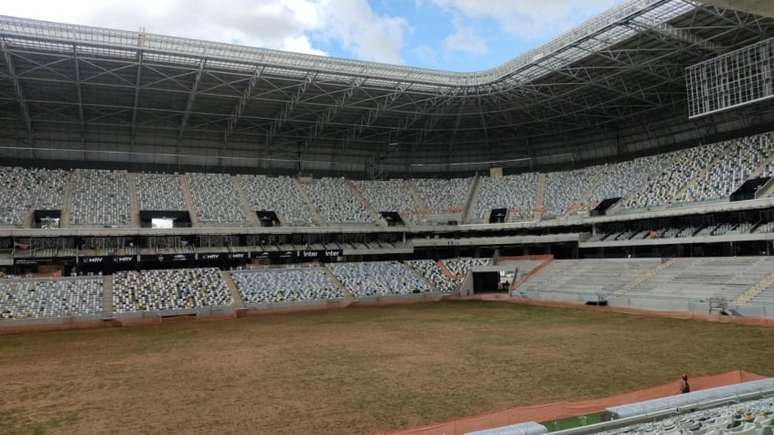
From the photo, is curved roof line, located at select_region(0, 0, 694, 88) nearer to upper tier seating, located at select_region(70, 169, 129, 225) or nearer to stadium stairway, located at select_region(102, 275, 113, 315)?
upper tier seating, located at select_region(70, 169, 129, 225)

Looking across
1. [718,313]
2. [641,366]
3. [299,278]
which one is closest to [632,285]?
[718,313]

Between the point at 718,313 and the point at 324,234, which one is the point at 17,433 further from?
the point at 324,234

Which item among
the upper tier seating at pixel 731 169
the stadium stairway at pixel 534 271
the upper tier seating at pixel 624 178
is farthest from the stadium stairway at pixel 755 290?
the stadium stairway at pixel 534 271

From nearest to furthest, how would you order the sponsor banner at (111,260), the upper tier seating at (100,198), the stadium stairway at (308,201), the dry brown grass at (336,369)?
the dry brown grass at (336,369) → the sponsor banner at (111,260) → the upper tier seating at (100,198) → the stadium stairway at (308,201)

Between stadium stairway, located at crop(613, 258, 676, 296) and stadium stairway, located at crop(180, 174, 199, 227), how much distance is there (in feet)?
130

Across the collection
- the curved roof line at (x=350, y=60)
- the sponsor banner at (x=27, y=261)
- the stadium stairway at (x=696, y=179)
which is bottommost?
the sponsor banner at (x=27, y=261)

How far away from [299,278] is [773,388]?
4473cm

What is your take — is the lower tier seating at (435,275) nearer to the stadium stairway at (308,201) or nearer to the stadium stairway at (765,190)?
the stadium stairway at (308,201)

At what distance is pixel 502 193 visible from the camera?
6931 cm

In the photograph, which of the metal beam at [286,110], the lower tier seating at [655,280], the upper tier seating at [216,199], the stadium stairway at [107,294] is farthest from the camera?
the upper tier seating at [216,199]

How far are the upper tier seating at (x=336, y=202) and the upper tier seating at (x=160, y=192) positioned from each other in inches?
583

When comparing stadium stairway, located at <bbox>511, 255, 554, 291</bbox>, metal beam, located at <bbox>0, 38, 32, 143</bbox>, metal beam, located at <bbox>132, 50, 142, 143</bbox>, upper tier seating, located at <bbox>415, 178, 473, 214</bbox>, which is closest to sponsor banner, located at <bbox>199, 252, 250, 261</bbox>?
metal beam, located at <bbox>132, 50, 142, 143</bbox>

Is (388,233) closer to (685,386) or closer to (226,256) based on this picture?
(226,256)

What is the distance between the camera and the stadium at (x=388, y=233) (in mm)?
19453
